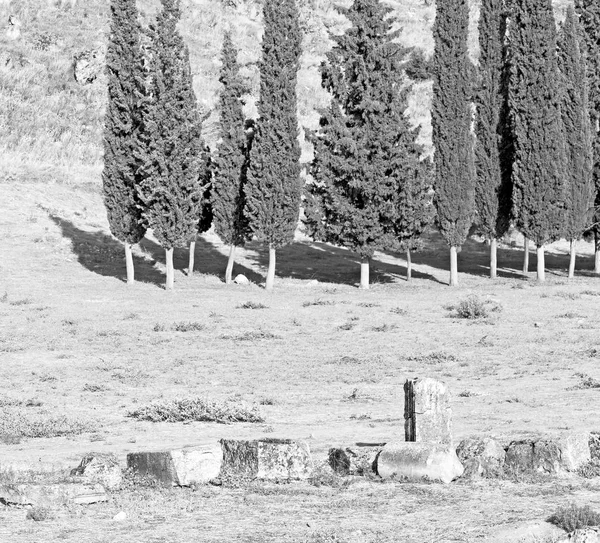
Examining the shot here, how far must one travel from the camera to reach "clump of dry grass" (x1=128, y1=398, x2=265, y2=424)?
20297 mm

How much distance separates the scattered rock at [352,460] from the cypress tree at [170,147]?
34.1 metres

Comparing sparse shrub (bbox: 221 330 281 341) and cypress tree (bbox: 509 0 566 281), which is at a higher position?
cypress tree (bbox: 509 0 566 281)

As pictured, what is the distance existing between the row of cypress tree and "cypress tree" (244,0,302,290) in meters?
7.53

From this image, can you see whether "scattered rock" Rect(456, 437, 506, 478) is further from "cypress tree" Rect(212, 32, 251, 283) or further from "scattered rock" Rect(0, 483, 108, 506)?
"cypress tree" Rect(212, 32, 251, 283)

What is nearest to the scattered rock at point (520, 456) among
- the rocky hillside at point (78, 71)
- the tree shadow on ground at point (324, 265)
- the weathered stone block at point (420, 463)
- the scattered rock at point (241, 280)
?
the weathered stone block at point (420, 463)

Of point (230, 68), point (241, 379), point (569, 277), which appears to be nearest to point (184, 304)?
point (230, 68)

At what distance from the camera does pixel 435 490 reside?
14.0m

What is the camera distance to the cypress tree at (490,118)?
180ft

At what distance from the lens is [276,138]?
49156 mm

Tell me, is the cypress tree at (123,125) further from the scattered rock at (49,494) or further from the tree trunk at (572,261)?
the scattered rock at (49,494)

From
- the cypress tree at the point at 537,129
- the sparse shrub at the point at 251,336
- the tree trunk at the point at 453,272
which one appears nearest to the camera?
the sparse shrub at the point at 251,336

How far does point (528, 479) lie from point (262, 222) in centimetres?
3611

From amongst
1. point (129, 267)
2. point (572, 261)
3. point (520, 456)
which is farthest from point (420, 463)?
point (572, 261)

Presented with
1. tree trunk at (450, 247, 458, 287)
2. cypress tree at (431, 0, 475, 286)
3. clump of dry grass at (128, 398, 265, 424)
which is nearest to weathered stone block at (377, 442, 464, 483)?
clump of dry grass at (128, 398, 265, 424)
